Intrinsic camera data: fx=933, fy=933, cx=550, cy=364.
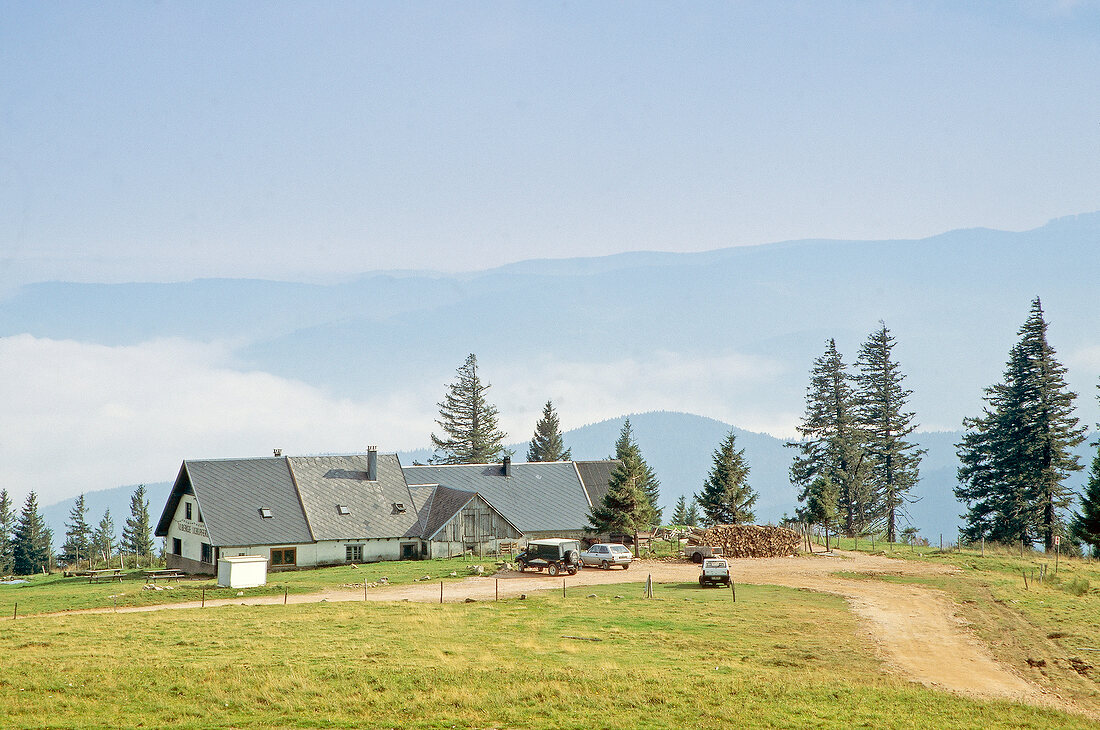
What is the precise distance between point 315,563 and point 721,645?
42861 millimetres

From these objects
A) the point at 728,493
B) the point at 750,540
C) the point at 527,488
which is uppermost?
the point at 527,488

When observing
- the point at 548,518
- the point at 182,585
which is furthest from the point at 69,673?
the point at 548,518

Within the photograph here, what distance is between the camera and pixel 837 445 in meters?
101

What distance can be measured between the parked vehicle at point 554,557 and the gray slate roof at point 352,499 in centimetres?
1568

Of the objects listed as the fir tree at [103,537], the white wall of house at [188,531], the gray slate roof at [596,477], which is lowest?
the fir tree at [103,537]

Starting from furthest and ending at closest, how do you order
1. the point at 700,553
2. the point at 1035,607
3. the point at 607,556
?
the point at 700,553
the point at 607,556
the point at 1035,607

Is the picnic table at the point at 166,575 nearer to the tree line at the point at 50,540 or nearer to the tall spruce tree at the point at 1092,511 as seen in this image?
the tree line at the point at 50,540

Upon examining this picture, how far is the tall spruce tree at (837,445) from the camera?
10012cm

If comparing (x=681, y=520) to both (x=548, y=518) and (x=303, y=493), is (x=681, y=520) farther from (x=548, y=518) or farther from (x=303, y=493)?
(x=303, y=493)

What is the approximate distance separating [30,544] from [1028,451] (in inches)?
4561


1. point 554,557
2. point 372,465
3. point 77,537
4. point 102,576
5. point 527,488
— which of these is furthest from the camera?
point 77,537

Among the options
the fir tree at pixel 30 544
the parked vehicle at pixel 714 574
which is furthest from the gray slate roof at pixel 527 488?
the fir tree at pixel 30 544

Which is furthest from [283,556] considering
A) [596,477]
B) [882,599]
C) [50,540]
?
[50,540]

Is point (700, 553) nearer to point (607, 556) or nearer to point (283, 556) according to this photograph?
point (607, 556)
